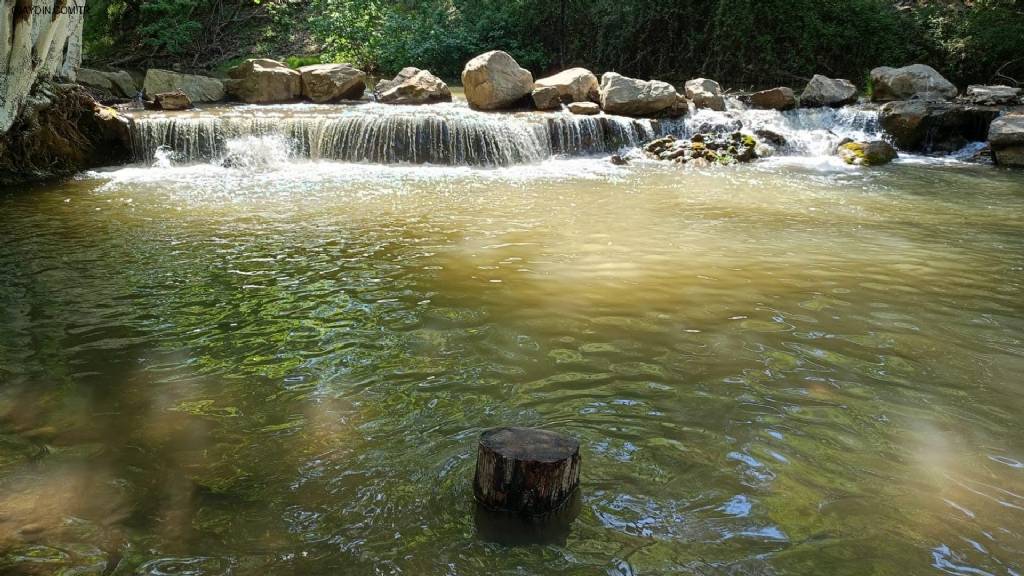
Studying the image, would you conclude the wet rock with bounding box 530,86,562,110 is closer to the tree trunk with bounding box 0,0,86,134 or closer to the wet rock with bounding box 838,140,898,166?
the wet rock with bounding box 838,140,898,166

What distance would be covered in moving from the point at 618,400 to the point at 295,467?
1.64 metres

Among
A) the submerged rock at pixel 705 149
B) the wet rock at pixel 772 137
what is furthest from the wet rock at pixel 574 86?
the wet rock at pixel 772 137

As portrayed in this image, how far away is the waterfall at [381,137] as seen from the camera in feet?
39.1

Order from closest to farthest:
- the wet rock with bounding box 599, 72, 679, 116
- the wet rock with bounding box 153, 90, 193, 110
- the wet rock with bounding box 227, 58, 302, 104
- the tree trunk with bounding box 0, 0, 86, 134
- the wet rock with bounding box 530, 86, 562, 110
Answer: the tree trunk with bounding box 0, 0, 86, 134 → the wet rock with bounding box 153, 90, 193, 110 → the wet rock with bounding box 599, 72, 679, 116 → the wet rock with bounding box 530, 86, 562, 110 → the wet rock with bounding box 227, 58, 302, 104

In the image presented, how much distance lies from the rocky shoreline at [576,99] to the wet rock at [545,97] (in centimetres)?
2

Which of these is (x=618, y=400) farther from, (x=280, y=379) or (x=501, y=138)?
(x=501, y=138)

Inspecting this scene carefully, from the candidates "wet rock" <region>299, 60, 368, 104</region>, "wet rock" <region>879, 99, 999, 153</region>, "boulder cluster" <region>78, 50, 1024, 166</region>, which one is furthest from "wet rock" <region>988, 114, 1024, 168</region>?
"wet rock" <region>299, 60, 368, 104</region>

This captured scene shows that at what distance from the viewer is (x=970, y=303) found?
5.28m

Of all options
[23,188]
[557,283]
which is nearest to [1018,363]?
[557,283]

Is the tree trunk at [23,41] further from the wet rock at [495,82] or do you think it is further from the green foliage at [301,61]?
the green foliage at [301,61]

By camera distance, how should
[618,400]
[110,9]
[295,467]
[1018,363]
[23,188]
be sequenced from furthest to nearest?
[110,9]
[23,188]
[1018,363]
[618,400]
[295,467]

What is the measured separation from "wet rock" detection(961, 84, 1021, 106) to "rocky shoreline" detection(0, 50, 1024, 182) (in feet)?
0.07

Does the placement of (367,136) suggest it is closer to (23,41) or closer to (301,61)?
(23,41)

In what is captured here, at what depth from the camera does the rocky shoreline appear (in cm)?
1192
